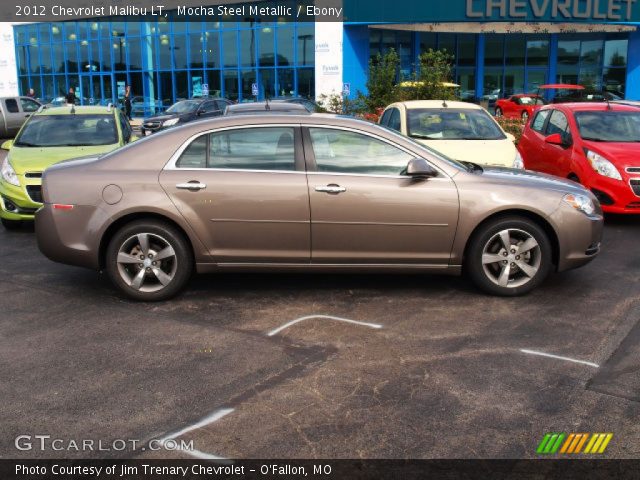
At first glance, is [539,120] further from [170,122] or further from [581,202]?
[170,122]

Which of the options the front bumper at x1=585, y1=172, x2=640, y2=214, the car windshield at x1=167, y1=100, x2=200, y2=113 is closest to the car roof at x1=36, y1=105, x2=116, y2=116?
the front bumper at x1=585, y1=172, x2=640, y2=214

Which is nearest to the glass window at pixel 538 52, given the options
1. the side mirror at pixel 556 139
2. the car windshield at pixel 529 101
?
the car windshield at pixel 529 101

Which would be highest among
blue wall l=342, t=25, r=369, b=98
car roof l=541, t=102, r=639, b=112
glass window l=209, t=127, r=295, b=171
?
blue wall l=342, t=25, r=369, b=98

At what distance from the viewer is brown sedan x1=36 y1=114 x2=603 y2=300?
230 inches

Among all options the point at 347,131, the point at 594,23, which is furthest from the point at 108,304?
the point at 594,23

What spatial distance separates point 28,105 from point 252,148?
2366 cm

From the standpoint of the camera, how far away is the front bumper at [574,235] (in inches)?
236

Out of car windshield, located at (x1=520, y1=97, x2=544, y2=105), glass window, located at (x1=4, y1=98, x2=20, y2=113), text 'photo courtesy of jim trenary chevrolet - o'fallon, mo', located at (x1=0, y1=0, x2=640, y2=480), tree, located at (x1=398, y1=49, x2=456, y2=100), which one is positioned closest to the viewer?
text 'photo courtesy of jim trenary chevrolet - o'fallon, mo', located at (x1=0, y1=0, x2=640, y2=480)

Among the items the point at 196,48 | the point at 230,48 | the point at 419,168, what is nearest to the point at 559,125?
the point at 419,168

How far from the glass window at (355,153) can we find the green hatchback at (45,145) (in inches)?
162

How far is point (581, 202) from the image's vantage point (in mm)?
6129

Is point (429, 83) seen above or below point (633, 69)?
below

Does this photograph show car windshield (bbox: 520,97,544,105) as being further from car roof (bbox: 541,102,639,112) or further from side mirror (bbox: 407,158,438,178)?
side mirror (bbox: 407,158,438,178)

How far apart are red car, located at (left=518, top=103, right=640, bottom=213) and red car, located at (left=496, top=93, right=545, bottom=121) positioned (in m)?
20.7
